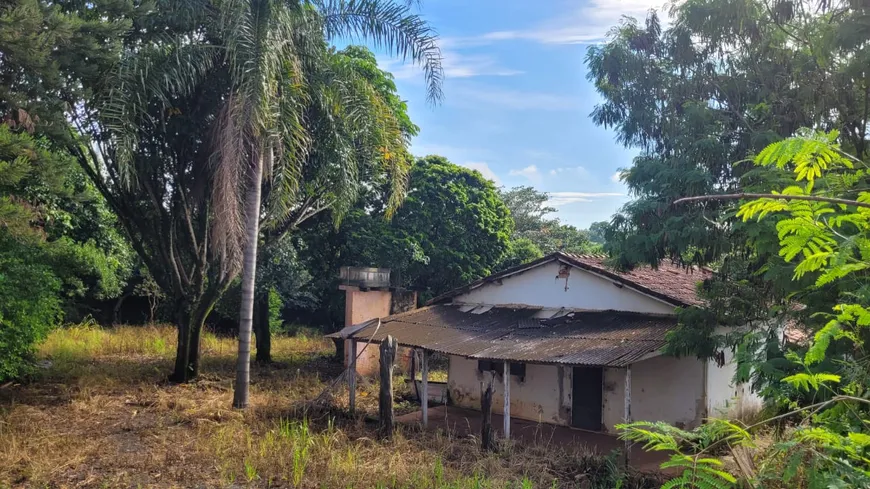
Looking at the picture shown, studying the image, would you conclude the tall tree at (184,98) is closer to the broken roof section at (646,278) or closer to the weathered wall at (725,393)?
the broken roof section at (646,278)

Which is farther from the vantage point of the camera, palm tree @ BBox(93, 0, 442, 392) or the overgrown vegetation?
palm tree @ BBox(93, 0, 442, 392)

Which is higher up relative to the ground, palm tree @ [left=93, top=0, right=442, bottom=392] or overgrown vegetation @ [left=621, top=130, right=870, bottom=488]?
palm tree @ [left=93, top=0, right=442, bottom=392]

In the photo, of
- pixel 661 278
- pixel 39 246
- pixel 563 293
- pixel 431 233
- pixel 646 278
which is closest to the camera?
pixel 39 246

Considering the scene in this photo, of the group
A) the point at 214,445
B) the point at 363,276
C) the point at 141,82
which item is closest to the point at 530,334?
the point at 214,445

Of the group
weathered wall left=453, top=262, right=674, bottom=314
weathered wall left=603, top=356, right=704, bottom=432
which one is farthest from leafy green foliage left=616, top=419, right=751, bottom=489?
weathered wall left=453, top=262, right=674, bottom=314

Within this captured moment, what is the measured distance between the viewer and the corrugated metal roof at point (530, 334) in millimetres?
10742

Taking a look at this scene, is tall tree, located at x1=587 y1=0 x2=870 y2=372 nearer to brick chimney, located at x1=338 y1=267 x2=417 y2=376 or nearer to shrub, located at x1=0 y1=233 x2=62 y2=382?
brick chimney, located at x1=338 y1=267 x2=417 y2=376

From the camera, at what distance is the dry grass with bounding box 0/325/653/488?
28.4 feet

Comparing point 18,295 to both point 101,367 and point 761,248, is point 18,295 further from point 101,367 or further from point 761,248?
point 761,248

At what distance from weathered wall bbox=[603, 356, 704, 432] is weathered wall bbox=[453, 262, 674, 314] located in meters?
1.11

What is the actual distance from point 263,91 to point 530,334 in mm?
A: 6980

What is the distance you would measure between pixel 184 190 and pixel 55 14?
219 inches

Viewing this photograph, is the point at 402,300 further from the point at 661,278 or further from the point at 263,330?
the point at 661,278

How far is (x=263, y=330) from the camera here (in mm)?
19891
